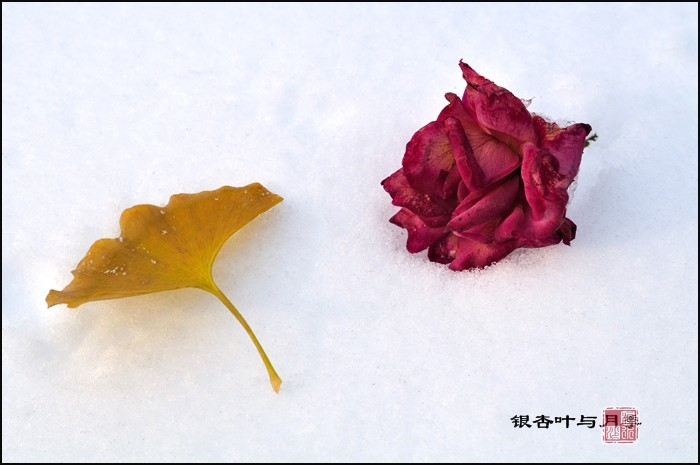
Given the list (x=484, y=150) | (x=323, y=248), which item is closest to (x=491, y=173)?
(x=484, y=150)

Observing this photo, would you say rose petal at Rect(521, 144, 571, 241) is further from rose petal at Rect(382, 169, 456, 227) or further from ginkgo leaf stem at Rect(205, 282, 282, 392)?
ginkgo leaf stem at Rect(205, 282, 282, 392)

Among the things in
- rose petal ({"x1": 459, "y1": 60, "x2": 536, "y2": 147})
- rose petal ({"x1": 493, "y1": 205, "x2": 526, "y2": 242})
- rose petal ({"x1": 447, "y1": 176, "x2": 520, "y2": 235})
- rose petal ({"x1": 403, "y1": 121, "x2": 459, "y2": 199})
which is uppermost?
rose petal ({"x1": 459, "y1": 60, "x2": 536, "y2": 147})

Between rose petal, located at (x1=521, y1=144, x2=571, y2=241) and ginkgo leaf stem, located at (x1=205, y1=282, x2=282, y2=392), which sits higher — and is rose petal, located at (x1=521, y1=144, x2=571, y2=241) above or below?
above

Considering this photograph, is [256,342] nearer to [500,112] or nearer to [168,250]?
[168,250]

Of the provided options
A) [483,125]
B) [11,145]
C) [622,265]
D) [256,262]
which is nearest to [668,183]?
[622,265]

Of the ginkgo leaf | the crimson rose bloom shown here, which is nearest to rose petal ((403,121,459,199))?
the crimson rose bloom

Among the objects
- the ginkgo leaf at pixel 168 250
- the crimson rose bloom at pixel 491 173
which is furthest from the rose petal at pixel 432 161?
the ginkgo leaf at pixel 168 250

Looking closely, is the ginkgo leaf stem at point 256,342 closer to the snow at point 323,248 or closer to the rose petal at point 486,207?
the snow at point 323,248

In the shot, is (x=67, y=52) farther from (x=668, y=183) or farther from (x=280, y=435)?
(x=668, y=183)
